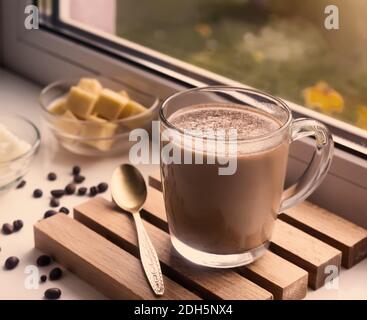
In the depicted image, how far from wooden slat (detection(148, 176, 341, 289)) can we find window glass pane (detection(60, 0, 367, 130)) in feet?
0.97

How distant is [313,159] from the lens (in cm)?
113

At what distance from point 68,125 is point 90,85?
0.33 feet

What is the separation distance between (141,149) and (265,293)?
50cm

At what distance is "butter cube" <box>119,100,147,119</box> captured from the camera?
4.83 ft

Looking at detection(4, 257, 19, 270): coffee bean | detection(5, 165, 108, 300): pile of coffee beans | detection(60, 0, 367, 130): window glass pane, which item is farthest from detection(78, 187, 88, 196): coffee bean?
detection(60, 0, 367, 130): window glass pane

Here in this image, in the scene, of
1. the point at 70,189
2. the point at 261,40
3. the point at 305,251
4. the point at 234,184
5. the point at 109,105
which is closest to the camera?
the point at 234,184

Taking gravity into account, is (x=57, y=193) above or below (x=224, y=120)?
below

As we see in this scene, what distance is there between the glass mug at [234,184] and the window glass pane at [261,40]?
12.1 inches

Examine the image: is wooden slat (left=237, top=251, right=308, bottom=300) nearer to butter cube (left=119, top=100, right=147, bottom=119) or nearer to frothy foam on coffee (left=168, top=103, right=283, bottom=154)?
frothy foam on coffee (left=168, top=103, right=283, bottom=154)

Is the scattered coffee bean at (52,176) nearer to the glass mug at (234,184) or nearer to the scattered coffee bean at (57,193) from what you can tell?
the scattered coffee bean at (57,193)

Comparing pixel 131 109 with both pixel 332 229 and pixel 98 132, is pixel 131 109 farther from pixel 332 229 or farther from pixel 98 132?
pixel 332 229

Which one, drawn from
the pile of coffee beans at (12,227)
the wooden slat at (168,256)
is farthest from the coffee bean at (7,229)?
the wooden slat at (168,256)

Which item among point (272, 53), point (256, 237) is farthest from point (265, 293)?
point (272, 53)

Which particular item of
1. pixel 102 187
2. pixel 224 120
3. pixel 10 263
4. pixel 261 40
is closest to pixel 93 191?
pixel 102 187
